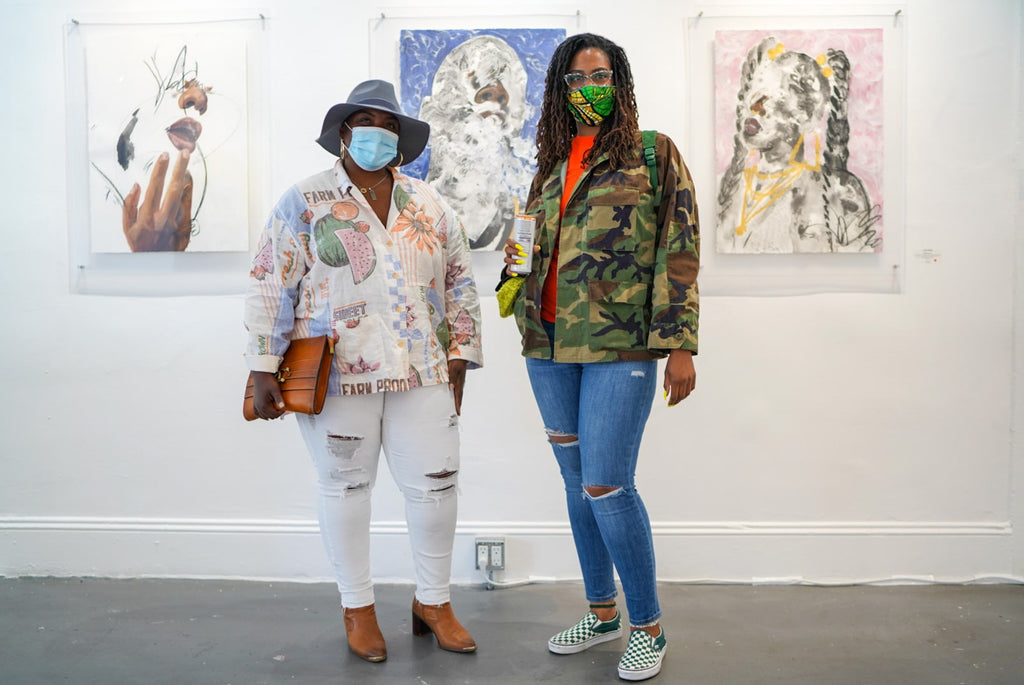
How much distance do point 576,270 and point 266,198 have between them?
1.49 metres

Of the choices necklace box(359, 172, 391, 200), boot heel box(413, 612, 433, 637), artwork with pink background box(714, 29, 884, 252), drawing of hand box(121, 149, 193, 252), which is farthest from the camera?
drawing of hand box(121, 149, 193, 252)

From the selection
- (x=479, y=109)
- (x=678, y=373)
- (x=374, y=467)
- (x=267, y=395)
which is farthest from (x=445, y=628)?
(x=479, y=109)

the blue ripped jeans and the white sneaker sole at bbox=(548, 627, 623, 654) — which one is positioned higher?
the blue ripped jeans

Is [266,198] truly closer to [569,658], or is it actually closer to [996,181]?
[569,658]

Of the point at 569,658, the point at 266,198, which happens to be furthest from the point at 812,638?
the point at 266,198

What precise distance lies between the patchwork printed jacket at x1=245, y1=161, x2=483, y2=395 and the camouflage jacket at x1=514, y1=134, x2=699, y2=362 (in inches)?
16.6

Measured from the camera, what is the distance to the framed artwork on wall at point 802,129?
10.2 feet

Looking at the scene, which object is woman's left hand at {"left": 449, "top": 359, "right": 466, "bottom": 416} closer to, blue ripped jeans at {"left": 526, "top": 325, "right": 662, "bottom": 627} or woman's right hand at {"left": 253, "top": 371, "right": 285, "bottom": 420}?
blue ripped jeans at {"left": 526, "top": 325, "right": 662, "bottom": 627}

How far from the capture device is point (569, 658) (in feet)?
8.05

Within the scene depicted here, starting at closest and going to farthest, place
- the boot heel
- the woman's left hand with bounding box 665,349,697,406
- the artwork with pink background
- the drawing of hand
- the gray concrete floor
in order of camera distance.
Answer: the woman's left hand with bounding box 665,349,697,406 → the gray concrete floor → the boot heel → the artwork with pink background → the drawing of hand

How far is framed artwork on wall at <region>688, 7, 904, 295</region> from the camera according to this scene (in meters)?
3.11

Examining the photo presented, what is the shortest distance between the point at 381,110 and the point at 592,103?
60cm

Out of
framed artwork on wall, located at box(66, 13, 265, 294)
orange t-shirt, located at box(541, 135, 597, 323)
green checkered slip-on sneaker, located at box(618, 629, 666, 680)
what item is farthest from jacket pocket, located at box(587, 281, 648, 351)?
framed artwork on wall, located at box(66, 13, 265, 294)

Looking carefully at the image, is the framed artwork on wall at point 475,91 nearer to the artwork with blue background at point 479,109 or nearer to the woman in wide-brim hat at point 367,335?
the artwork with blue background at point 479,109
